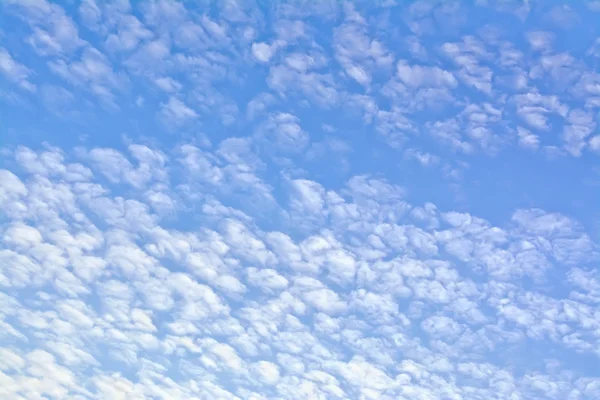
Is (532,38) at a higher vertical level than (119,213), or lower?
higher

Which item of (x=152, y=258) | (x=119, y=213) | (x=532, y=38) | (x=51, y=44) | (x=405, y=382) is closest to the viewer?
(x=532, y=38)

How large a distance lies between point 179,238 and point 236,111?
4.94 metres

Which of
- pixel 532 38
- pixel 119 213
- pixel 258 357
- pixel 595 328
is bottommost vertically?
pixel 258 357

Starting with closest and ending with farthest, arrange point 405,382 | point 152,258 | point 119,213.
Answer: point 119,213
point 152,258
point 405,382

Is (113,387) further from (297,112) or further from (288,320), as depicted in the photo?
(297,112)

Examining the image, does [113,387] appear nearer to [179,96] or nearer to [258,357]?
[258,357]

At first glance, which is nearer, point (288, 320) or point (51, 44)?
point (51, 44)

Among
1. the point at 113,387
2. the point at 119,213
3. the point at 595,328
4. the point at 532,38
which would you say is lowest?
the point at 113,387

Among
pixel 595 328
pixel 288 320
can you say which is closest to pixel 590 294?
pixel 595 328

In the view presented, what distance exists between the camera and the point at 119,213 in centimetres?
1603

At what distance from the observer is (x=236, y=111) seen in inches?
512

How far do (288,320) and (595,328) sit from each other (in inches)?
347

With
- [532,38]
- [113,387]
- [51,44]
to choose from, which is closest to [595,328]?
[532,38]

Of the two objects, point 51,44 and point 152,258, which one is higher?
point 51,44
